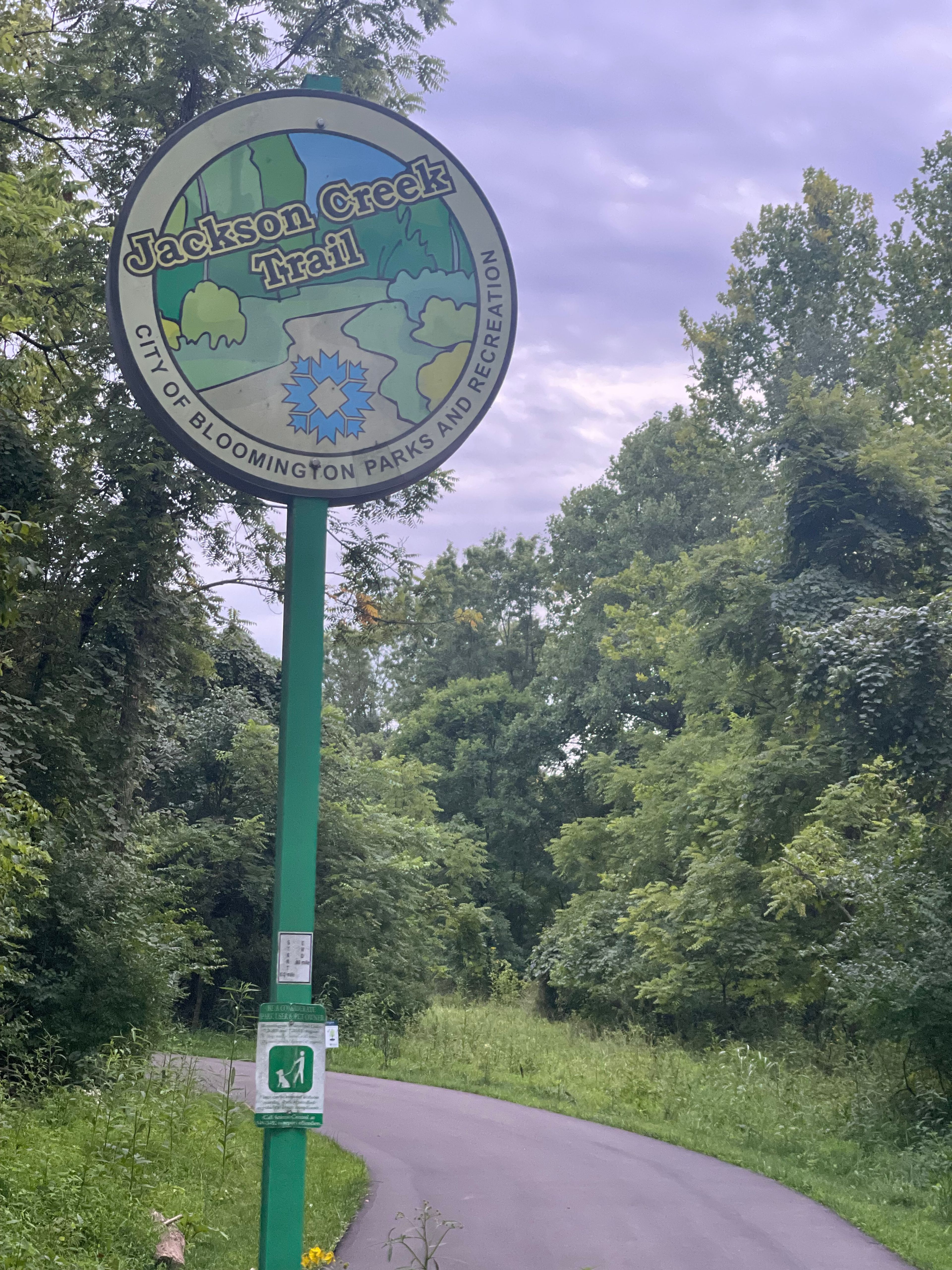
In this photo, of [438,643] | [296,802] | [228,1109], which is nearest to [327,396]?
[296,802]

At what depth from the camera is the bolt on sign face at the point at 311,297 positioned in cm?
459

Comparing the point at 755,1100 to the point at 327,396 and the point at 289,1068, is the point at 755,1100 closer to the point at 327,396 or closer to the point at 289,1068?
the point at 289,1068

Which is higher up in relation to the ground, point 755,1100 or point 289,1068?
point 289,1068

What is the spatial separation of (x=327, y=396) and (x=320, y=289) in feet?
1.46

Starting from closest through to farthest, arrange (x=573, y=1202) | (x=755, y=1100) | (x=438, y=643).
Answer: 1. (x=573, y=1202)
2. (x=755, y=1100)
3. (x=438, y=643)

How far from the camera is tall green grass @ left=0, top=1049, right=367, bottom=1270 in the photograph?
250 inches

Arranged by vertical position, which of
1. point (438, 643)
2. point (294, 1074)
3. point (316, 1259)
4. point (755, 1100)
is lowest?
point (755, 1100)

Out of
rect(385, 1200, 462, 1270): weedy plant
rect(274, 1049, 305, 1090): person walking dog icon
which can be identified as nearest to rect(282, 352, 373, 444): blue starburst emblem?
rect(274, 1049, 305, 1090): person walking dog icon

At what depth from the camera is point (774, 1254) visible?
757 centimetres

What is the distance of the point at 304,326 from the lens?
4.71 meters

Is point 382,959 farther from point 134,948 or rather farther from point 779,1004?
point 134,948

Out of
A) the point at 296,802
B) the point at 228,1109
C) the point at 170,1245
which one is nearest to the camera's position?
the point at 296,802

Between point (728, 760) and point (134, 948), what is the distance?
14947mm

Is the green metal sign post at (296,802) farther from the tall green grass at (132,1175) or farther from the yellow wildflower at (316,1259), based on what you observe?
the tall green grass at (132,1175)
